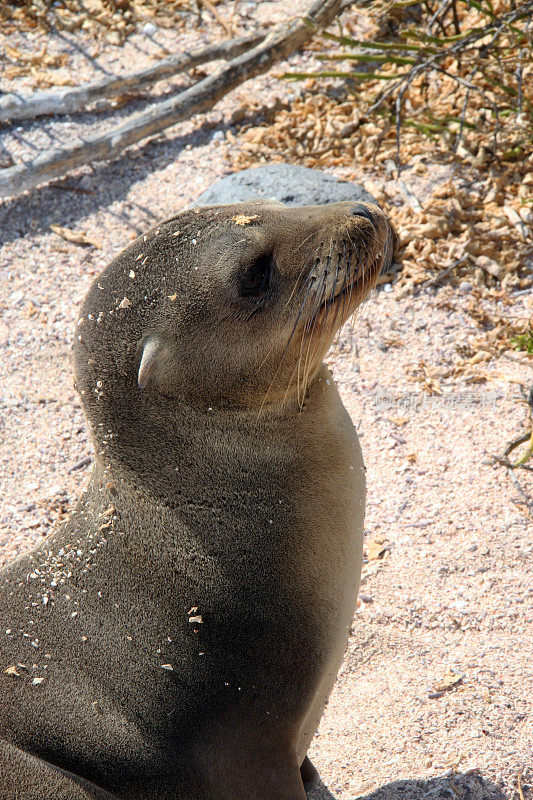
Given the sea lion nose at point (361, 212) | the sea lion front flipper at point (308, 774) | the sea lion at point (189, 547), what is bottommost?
the sea lion front flipper at point (308, 774)

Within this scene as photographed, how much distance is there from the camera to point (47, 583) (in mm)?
2463

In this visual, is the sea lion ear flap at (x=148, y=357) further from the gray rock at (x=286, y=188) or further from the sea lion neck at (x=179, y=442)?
the gray rock at (x=286, y=188)

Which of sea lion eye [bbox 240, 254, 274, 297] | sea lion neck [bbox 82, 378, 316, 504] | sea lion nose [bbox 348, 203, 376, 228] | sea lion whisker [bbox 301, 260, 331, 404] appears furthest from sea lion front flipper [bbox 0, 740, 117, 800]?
sea lion nose [bbox 348, 203, 376, 228]

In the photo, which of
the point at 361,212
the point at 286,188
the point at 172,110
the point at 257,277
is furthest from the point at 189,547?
the point at 172,110

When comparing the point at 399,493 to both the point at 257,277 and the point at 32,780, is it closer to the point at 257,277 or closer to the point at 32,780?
the point at 257,277

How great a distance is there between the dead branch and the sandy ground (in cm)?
24

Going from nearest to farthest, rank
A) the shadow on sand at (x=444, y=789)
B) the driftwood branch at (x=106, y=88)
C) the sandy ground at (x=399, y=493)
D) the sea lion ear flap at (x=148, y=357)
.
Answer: the sea lion ear flap at (x=148, y=357), the shadow on sand at (x=444, y=789), the sandy ground at (x=399, y=493), the driftwood branch at (x=106, y=88)

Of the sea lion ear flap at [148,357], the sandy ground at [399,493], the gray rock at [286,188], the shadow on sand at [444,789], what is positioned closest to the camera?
the sea lion ear flap at [148,357]

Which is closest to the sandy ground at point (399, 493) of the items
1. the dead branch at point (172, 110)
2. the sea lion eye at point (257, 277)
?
Result: the dead branch at point (172, 110)

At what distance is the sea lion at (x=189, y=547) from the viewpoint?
2.33 m

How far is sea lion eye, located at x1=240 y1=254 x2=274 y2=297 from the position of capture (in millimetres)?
2344

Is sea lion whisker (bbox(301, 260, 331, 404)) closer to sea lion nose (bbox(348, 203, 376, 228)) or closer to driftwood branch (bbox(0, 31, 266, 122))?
sea lion nose (bbox(348, 203, 376, 228))

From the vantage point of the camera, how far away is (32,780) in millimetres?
2271

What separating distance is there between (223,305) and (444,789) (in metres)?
1.93
